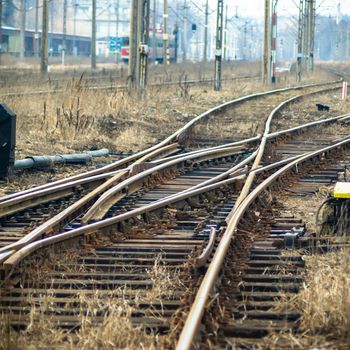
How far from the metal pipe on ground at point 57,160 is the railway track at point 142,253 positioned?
1.28 metres

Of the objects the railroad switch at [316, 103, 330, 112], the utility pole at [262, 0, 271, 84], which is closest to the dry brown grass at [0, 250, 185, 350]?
the railroad switch at [316, 103, 330, 112]

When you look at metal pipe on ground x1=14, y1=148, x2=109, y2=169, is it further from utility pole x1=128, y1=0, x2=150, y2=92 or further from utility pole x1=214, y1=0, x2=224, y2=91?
utility pole x1=214, y1=0, x2=224, y2=91

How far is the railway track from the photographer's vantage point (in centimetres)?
598

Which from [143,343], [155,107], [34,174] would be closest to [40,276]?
[143,343]

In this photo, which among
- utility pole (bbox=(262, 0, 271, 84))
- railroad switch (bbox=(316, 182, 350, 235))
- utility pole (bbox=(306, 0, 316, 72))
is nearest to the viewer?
railroad switch (bbox=(316, 182, 350, 235))

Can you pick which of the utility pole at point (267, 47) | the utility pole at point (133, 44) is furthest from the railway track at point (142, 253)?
the utility pole at point (267, 47)

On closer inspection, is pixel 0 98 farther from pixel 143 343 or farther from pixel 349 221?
pixel 143 343

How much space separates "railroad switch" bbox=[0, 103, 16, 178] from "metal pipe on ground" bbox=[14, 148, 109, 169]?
0.38 m

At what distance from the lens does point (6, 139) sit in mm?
12055

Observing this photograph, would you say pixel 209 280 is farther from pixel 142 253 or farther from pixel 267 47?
pixel 267 47

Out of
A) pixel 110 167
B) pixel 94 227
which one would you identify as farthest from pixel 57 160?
pixel 94 227

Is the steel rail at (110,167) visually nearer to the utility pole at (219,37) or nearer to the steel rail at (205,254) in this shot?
the steel rail at (205,254)

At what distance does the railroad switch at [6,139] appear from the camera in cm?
1200

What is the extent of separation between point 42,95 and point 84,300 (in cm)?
1891
